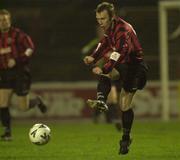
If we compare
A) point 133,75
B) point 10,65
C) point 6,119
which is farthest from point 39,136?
point 10,65

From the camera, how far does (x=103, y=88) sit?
9.13 metres

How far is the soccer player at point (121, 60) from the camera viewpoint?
905 centimetres

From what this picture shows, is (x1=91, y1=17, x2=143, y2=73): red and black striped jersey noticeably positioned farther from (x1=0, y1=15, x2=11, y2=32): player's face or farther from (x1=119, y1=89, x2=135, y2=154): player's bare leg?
(x1=0, y1=15, x2=11, y2=32): player's face

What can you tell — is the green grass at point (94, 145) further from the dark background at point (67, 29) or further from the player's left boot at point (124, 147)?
the dark background at point (67, 29)

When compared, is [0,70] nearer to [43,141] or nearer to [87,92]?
[43,141]

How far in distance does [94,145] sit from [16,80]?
2010mm

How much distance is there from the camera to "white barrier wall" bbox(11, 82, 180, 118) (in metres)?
18.6

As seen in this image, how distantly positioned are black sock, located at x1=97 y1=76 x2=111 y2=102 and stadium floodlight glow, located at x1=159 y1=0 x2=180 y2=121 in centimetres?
879

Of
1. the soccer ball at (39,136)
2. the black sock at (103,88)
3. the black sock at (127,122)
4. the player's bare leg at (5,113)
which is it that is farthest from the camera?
the player's bare leg at (5,113)

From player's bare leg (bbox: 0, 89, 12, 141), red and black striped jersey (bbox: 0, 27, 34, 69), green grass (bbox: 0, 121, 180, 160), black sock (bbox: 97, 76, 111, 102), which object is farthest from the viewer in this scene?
red and black striped jersey (bbox: 0, 27, 34, 69)

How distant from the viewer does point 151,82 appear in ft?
61.8

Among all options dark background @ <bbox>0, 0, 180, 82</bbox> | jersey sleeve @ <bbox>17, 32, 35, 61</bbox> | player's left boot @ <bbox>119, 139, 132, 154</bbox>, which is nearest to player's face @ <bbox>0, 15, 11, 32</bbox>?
jersey sleeve @ <bbox>17, 32, 35, 61</bbox>

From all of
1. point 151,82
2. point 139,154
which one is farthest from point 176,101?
point 139,154

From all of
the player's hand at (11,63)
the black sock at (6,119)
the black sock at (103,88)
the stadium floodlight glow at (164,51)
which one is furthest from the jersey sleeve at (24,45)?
the stadium floodlight glow at (164,51)
